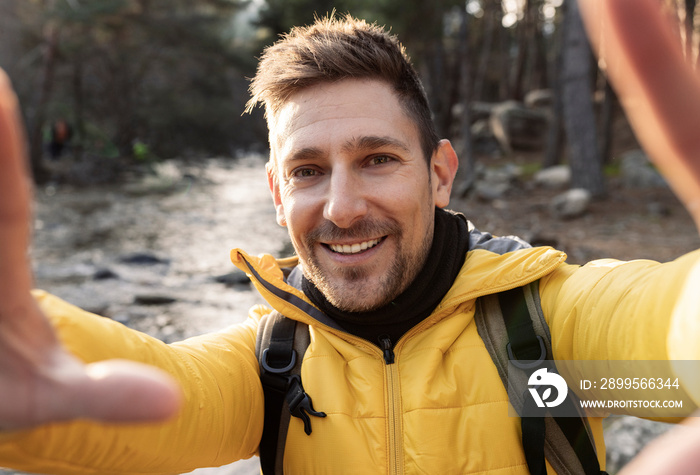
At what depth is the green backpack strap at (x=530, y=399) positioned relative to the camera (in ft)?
5.18

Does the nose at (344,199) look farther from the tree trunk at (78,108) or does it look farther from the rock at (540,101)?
the rock at (540,101)

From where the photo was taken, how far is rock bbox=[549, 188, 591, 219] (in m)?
9.05

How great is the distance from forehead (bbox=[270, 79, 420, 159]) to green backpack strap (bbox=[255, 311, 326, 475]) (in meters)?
0.77

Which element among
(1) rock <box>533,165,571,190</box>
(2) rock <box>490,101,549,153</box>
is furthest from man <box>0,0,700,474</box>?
(2) rock <box>490,101,549,153</box>

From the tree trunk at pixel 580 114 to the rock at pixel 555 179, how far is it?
6.22ft

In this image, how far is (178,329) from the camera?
18.8 ft

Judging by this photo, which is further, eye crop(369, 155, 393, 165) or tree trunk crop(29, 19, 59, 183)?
tree trunk crop(29, 19, 59, 183)

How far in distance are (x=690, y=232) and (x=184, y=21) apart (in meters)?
20.3

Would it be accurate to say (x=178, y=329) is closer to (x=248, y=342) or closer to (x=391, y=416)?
(x=248, y=342)

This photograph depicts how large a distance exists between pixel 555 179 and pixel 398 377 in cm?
1213

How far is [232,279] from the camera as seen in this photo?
743 centimetres

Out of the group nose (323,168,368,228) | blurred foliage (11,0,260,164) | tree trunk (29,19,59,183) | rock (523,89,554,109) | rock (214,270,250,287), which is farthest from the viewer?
rock (523,89,554,109)

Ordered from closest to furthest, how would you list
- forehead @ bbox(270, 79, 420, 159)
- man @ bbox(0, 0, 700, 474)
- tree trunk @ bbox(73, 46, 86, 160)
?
man @ bbox(0, 0, 700, 474)
forehead @ bbox(270, 79, 420, 159)
tree trunk @ bbox(73, 46, 86, 160)

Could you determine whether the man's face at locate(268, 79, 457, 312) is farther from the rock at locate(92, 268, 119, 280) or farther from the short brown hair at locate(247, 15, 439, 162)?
the rock at locate(92, 268, 119, 280)
